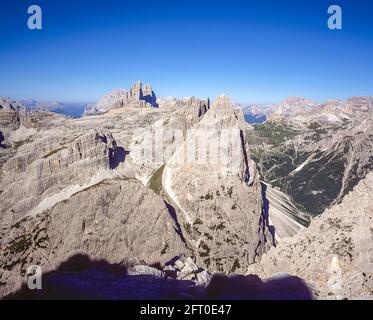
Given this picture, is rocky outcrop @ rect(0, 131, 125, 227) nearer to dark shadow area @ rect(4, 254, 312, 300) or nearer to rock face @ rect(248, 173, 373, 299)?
dark shadow area @ rect(4, 254, 312, 300)

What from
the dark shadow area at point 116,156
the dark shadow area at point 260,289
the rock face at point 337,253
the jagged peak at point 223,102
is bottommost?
the dark shadow area at point 260,289

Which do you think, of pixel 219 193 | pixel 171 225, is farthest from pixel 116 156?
pixel 171 225

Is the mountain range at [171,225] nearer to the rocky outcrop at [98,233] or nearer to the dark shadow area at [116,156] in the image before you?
the rocky outcrop at [98,233]

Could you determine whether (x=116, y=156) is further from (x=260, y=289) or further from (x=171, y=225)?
(x=260, y=289)

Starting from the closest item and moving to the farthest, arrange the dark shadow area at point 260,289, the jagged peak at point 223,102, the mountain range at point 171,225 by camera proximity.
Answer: the dark shadow area at point 260,289
the mountain range at point 171,225
the jagged peak at point 223,102

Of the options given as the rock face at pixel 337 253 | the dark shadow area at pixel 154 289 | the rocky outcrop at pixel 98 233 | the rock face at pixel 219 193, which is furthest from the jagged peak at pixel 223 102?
the dark shadow area at pixel 154 289

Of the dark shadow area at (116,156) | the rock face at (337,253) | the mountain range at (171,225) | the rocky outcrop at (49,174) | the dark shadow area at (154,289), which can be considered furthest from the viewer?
the dark shadow area at (116,156)

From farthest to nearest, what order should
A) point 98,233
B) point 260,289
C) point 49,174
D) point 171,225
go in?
point 49,174
point 171,225
point 98,233
point 260,289
